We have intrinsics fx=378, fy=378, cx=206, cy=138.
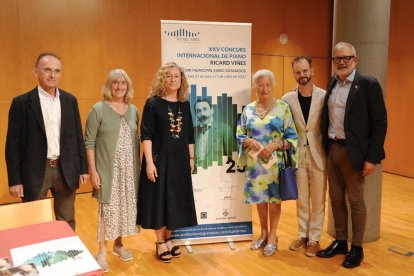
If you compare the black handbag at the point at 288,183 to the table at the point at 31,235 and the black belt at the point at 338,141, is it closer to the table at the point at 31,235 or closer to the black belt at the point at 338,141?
the black belt at the point at 338,141

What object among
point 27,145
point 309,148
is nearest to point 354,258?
point 309,148

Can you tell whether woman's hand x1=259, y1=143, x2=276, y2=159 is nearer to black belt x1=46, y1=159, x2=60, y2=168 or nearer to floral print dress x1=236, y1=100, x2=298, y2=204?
floral print dress x1=236, y1=100, x2=298, y2=204

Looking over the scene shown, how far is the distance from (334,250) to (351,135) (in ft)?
3.41

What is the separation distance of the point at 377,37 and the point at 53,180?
9.82 ft

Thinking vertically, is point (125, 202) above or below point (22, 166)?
below

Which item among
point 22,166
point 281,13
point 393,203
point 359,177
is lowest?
point 393,203

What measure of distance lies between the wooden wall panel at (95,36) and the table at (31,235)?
374 centimetres

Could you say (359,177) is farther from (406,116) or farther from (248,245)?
(406,116)

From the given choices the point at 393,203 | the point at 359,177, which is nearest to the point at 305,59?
the point at 359,177

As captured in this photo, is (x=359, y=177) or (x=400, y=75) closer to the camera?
(x=359, y=177)

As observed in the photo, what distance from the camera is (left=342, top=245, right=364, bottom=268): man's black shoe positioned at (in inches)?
121

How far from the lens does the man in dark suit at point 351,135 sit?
292cm

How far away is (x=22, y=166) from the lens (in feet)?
8.31

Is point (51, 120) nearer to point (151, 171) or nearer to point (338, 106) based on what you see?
point (151, 171)
